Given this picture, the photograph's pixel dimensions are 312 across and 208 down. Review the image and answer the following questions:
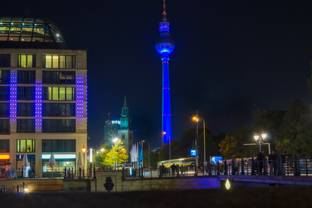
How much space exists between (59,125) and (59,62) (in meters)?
11.7

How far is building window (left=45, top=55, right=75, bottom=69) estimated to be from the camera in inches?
4619

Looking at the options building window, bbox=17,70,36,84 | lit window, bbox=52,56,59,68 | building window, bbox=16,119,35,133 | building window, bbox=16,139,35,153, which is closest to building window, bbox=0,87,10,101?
building window, bbox=17,70,36,84

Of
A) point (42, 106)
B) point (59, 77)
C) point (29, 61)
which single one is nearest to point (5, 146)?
point (42, 106)

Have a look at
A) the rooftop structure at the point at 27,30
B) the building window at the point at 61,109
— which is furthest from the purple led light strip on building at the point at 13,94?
the rooftop structure at the point at 27,30

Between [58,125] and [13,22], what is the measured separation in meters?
26.7

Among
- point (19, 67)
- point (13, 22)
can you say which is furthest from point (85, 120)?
point (13, 22)

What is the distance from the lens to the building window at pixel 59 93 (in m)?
116

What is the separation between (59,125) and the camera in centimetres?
11556

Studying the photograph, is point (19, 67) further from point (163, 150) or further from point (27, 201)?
point (27, 201)

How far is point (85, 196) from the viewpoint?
22.4 meters

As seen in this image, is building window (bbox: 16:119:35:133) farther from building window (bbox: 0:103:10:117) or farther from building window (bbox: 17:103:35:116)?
building window (bbox: 0:103:10:117)

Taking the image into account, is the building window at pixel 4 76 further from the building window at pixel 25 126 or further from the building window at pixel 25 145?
the building window at pixel 25 145

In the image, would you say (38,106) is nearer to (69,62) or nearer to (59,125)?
(59,125)

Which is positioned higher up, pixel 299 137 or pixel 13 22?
pixel 13 22
